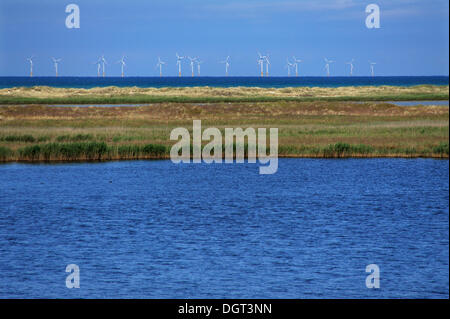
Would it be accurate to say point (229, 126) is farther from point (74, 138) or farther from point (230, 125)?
point (74, 138)

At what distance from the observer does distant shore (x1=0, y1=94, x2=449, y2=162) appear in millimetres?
48156

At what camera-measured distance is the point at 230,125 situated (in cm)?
6731

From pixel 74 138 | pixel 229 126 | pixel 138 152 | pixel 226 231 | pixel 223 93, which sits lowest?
pixel 226 231

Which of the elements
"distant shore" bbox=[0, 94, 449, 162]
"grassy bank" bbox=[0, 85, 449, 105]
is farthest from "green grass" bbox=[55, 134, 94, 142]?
"grassy bank" bbox=[0, 85, 449, 105]

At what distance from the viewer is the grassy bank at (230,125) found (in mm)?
48188

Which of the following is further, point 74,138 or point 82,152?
point 74,138

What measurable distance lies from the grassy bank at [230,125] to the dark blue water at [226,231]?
3506 mm

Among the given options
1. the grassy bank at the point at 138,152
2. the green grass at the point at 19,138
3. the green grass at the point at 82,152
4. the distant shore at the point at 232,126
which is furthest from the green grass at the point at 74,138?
the grassy bank at the point at 138,152

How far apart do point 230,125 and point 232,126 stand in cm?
115

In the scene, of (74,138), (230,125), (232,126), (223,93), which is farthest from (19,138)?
(223,93)

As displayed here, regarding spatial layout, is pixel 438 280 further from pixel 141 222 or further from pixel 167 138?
pixel 167 138

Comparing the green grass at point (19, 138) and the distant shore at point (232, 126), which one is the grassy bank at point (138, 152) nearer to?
the distant shore at point (232, 126)
